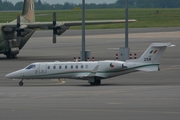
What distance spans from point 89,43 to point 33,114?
47.7m

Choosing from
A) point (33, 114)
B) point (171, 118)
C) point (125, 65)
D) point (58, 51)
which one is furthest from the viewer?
point (58, 51)

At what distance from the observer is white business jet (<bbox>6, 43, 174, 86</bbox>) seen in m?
28.9

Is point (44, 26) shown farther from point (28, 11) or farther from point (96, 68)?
point (96, 68)

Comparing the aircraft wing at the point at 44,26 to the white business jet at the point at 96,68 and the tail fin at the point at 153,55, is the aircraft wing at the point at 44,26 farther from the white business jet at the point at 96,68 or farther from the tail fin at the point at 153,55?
the tail fin at the point at 153,55

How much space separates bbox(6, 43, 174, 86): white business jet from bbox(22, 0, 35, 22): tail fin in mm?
20001

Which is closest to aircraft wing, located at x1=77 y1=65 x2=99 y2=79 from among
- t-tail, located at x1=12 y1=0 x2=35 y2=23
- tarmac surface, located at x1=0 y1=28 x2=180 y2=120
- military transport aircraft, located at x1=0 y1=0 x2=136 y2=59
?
tarmac surface, located at x1=0 y1=28 x2=180 y2=120

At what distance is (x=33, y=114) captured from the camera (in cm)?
1686

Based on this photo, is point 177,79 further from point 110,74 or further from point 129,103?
point 129,103

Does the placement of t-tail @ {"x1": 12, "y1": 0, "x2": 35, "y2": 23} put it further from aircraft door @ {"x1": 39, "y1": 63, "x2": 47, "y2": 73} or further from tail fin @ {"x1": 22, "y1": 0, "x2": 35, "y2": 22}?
aircraft door @ {"x1": 39, "y1": 63, "x2": 47, "y2": 73}

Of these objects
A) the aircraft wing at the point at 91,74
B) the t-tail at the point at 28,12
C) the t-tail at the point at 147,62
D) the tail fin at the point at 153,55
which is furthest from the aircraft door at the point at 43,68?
the t-tail at the point at 28,12

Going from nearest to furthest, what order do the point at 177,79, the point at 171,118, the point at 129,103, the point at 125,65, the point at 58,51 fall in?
the point at 171,118 < the point at 129,103 < the point at 125,65 < the point at 177,79 < the point at 58,51

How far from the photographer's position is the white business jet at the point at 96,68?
94.8ft

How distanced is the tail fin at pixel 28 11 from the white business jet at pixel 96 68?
20001mm

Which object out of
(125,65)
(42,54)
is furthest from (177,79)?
(42,54)
